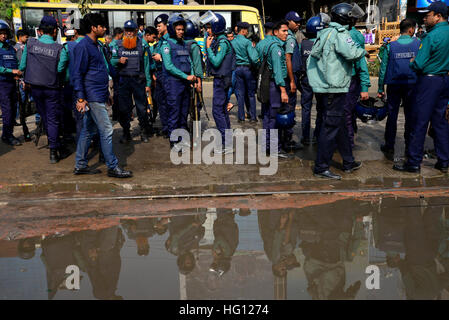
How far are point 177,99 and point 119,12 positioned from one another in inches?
521

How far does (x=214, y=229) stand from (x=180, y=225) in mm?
345

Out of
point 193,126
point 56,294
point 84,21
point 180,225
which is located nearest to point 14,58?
point 84,21

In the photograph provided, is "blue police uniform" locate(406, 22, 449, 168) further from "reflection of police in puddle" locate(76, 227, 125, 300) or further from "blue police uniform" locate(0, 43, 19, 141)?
"blue police uniform" locate(0, 43, 19, 141)

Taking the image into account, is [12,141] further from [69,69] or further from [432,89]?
[432,89]

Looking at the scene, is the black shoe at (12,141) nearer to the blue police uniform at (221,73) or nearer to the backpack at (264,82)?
the blue police uniform at (221,73)

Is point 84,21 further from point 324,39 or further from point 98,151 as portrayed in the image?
point 324,39

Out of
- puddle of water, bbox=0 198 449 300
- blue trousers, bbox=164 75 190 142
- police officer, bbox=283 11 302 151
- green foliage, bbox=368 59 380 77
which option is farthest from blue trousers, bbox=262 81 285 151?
green foliage, bbox=368 59 380 77

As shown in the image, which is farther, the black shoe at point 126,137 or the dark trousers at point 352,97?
the black shoe at point 126,137

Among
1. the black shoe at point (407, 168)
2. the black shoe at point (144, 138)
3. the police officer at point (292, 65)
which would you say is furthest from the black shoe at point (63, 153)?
the black shoe at point (407, 168)

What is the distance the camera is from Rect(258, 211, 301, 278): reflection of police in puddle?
144 inches

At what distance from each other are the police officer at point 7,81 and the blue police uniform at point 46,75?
3.37 ft

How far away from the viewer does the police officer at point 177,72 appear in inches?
271

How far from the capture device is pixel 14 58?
7.64 m

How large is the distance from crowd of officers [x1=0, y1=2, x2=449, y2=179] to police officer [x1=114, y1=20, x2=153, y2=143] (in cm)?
2
